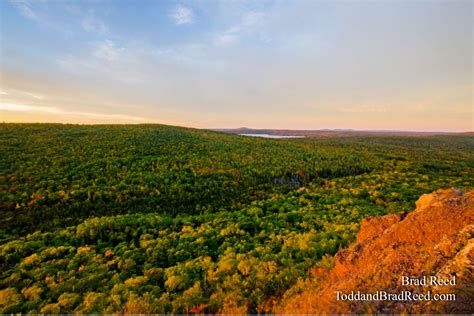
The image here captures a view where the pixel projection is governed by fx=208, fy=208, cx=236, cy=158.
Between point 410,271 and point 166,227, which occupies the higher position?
point 410,271

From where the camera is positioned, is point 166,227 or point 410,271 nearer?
point 410,271

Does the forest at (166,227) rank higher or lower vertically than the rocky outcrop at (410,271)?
lower

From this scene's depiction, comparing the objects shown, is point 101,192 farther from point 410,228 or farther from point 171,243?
point 410,228

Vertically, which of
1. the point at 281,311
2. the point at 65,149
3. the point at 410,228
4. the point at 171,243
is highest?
the point at 65,149

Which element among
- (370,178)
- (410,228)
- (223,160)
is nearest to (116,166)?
(223,160)

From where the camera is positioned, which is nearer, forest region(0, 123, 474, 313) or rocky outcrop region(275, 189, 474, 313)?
rocky outcrop region(275, 189, 474, 313)
